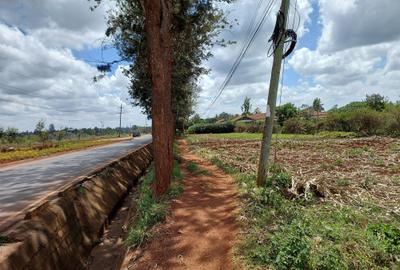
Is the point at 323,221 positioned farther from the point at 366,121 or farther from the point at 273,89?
the point at 366,121

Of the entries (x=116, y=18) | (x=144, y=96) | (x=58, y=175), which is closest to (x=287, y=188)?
(x=58, y=175)

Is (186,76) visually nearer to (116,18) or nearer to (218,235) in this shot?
(116,18)

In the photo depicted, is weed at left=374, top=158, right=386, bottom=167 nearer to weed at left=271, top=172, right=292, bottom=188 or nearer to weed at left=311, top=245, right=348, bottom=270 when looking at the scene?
weed at left=271, top=172, right=292, bottom=188

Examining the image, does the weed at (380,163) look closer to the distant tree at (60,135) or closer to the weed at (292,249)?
the weed at (292,249)

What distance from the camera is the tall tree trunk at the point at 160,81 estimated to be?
8781mm

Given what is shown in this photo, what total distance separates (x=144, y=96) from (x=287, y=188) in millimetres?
15123

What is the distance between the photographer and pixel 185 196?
937cm

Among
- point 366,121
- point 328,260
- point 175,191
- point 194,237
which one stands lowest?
point 194,237

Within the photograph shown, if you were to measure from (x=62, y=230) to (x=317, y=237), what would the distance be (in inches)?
190

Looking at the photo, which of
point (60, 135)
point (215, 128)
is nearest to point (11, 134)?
point (60, 135)

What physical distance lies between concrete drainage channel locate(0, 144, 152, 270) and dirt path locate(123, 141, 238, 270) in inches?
52.1

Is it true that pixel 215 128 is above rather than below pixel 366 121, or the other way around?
below

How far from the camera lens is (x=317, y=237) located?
15.8ft

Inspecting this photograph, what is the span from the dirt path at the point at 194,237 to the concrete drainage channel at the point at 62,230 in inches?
52.1
